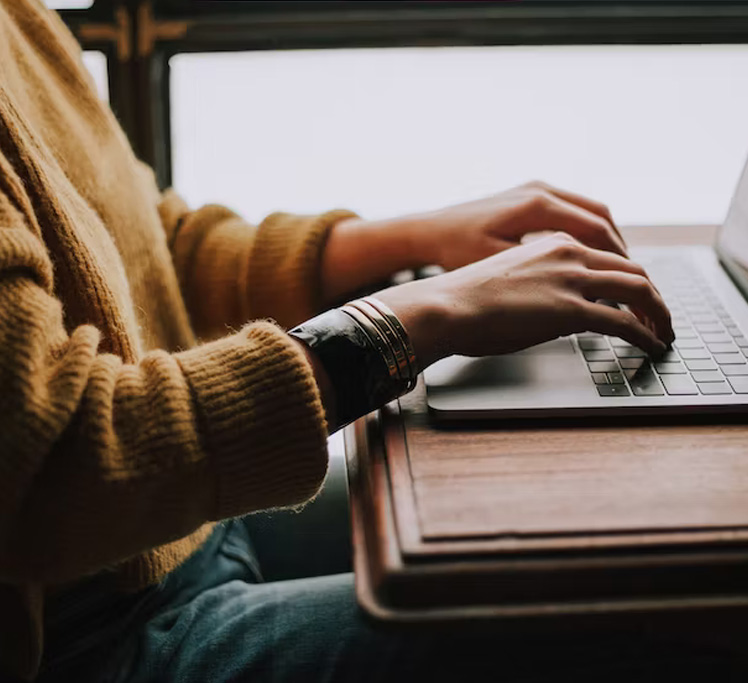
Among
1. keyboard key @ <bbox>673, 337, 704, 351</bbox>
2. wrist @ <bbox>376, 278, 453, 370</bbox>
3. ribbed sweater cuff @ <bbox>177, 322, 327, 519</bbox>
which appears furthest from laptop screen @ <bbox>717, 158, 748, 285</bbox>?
ribbed sweater cuff @ <bbox>177, 322, 327, 519</bbox>

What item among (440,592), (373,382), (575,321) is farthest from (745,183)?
(440,592)

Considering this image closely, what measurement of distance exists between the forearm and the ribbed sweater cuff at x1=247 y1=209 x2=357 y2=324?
0.02 m

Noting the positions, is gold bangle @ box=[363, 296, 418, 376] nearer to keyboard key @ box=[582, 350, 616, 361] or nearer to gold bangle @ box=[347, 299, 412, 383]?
gold bangle @ box=[347, 299, 412, 383]

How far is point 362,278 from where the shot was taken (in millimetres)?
857

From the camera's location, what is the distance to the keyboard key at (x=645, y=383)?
603mm

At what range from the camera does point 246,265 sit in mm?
864

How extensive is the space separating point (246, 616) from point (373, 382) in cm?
25

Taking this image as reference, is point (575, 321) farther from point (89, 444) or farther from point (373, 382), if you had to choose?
point (89, 444)

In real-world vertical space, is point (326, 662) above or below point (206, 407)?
below

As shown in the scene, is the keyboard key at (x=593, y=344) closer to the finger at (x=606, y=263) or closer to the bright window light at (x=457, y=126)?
the finger at (x=606, y=263)

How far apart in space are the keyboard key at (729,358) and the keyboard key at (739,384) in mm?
28

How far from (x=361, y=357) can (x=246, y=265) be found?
1.09 feet

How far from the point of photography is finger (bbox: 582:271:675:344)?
651 mm

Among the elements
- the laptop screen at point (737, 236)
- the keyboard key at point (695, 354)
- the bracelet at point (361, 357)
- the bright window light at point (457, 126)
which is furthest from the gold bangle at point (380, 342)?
the bright window light at point (457, 126)
